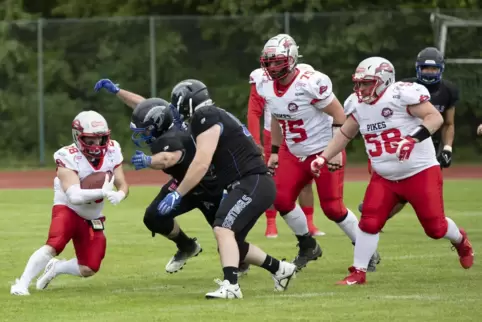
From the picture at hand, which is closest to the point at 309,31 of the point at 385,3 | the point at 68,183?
the point at 385,3

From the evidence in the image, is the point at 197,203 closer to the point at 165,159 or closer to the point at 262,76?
the point at 165,159

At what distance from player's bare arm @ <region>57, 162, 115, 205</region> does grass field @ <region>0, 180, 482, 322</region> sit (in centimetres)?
65

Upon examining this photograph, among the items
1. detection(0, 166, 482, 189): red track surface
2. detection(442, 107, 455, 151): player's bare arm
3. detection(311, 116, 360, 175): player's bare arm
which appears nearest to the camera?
detection(311, 116, 360, 175): player's bare arm

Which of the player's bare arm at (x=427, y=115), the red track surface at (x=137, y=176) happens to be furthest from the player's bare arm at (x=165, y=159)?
the red track surface at (x=137, y=176)

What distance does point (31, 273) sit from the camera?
826 centimetres

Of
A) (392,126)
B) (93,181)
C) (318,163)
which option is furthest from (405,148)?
(93,181)

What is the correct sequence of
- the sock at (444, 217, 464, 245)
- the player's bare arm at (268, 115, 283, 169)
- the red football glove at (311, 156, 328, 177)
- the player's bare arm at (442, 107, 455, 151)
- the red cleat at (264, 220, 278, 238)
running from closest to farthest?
the red football glove at (311, 156, 328, 177) → the sock at (444, 217, 464, 245) → the player's bare arm at (268, 115, 283, 169) → the player's bare arm at (442, 107, 455, 151) → the red cleat at (264, 220, 278, 238)

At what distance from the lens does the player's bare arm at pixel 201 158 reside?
7.78 meters

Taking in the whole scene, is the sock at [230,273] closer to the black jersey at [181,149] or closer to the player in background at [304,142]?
the black jersey at [181,149]

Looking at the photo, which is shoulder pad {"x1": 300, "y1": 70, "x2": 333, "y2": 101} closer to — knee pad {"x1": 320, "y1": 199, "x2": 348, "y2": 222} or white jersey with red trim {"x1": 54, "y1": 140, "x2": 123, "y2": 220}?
knee pad {"x1": 320, "y1": 199, "x2": 348, "y2": 222}

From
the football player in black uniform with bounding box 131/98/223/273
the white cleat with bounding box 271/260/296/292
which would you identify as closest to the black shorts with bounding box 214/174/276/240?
the white cleat with bounding box 271/260/296/292

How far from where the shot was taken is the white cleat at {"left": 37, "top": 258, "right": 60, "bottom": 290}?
27.9 ft

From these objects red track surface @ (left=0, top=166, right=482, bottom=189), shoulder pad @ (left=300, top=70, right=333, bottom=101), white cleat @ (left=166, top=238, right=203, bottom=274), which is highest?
shoulder pad @ (left=300, top=70, right=333, bottom=101)

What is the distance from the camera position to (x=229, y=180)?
8.11 meters
